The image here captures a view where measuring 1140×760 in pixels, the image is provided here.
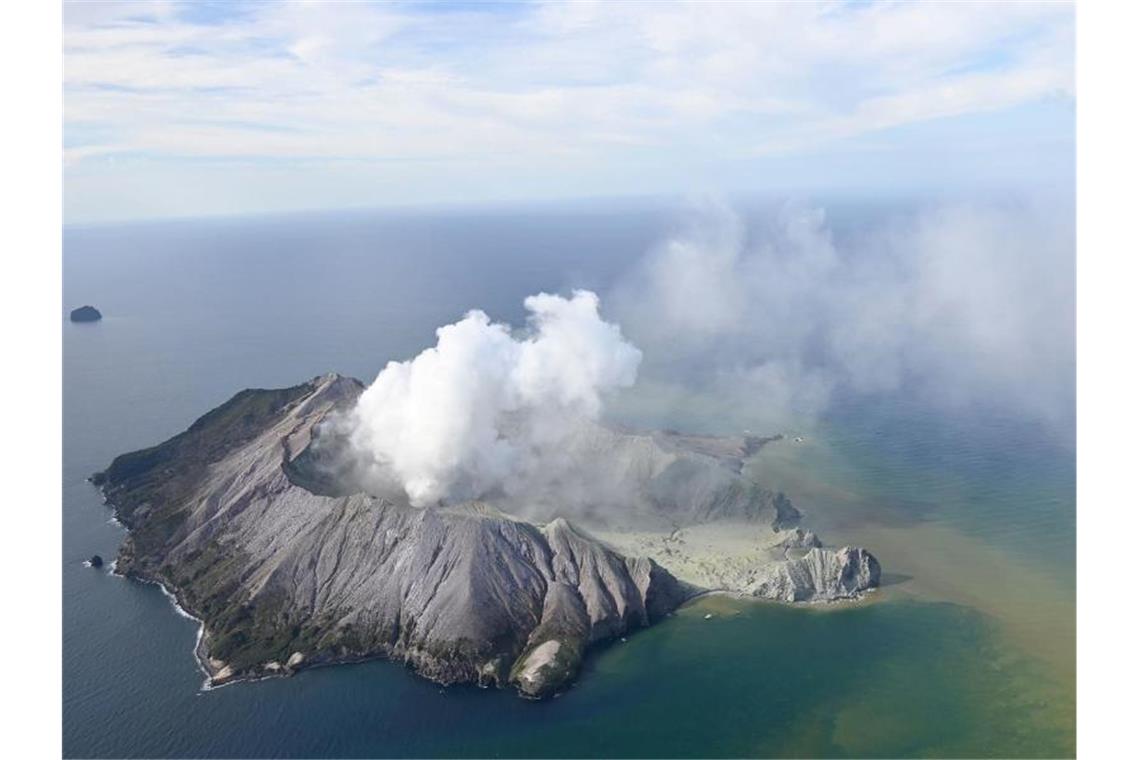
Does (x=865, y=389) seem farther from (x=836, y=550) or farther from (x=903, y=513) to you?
(x=836, y=550)

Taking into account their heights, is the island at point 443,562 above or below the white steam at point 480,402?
below

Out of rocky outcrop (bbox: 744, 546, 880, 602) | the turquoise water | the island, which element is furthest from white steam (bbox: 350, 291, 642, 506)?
rocky outcrop (bbox: 744, 546, 880, 602)

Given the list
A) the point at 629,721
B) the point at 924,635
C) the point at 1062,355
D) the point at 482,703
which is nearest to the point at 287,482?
the point at 482,703

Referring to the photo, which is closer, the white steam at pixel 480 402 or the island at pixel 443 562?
the island at pixel 443 562

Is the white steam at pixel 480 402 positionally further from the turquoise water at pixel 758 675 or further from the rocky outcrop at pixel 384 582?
the turquoise water at pixel 758 675

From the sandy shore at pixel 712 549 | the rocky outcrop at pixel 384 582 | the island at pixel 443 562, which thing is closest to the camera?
the rocky outcrop at pixel 384 582

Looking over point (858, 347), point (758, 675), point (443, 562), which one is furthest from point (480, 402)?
point (858, 347)

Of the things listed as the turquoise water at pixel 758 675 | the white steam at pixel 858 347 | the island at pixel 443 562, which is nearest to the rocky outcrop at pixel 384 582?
the island at pixel 443 562
